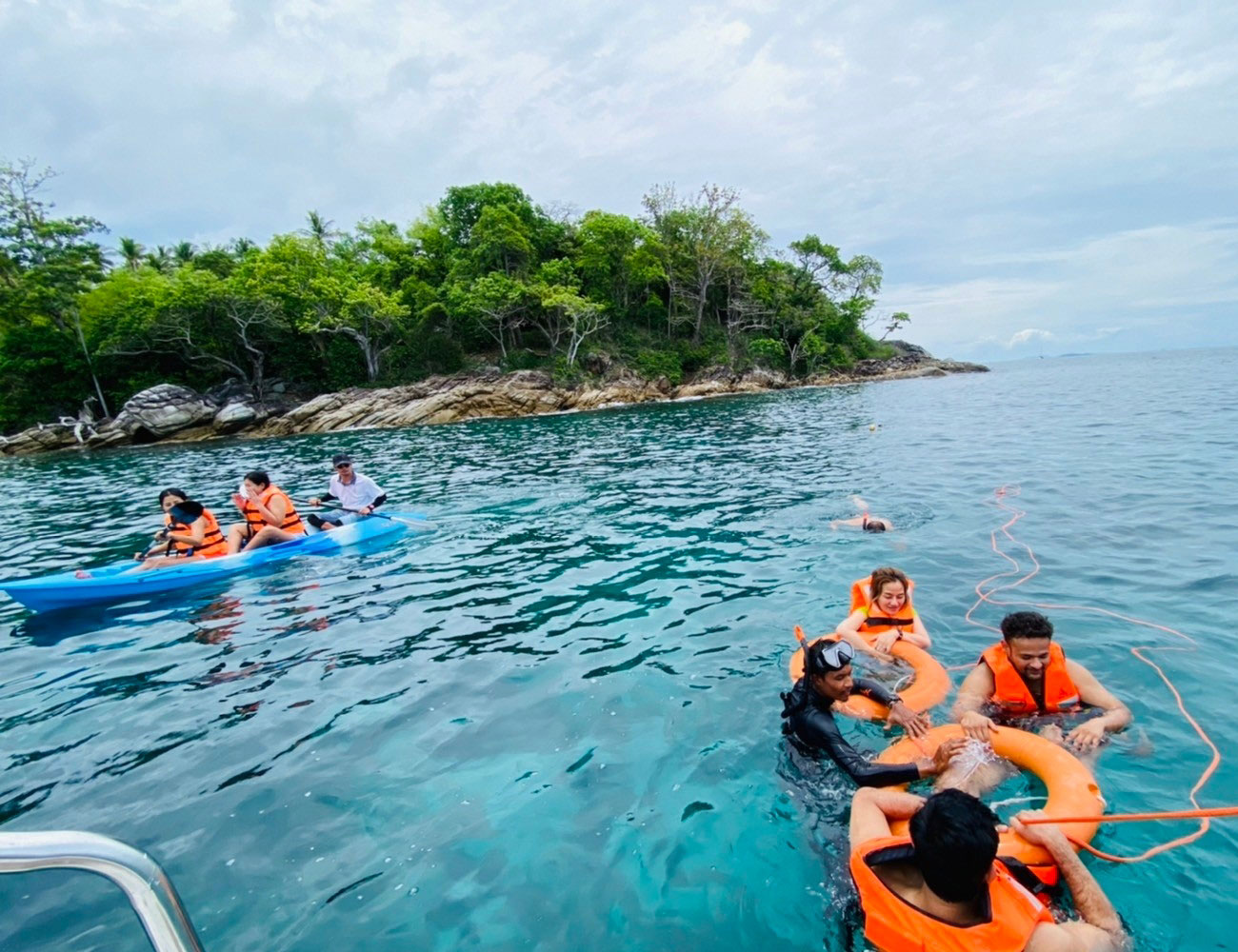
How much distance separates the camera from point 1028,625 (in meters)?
4.55

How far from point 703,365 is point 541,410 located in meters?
15.2

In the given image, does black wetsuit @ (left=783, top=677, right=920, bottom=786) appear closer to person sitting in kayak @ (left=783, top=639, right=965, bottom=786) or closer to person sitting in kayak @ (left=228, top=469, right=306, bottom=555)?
person sitting in kayak @ (left=783, top=639, right=965, bottom=786)

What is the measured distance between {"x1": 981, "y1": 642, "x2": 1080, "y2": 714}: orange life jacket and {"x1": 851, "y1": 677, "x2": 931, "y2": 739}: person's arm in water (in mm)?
714

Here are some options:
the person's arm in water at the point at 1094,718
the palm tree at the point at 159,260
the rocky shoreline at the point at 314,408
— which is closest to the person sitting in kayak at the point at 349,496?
the person's arm in water at the point at 1094,718

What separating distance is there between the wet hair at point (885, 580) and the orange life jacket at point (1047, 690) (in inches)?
46.2

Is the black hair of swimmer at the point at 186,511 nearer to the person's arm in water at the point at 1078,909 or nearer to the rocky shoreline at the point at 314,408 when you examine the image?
the person's arm in water at the point at 1078,909

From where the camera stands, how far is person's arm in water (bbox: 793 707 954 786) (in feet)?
12.8

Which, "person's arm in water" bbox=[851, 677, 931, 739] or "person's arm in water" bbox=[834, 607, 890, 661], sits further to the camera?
"person's arm in water" bbox=[834, 607, 890, 661]

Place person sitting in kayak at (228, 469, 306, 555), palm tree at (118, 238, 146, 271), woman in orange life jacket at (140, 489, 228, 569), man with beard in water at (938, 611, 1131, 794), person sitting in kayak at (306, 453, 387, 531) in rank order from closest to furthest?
man with beard in water at (938, 611, 1131, 794) → woman in orange life jacket at (140, 489, 228, 569) → person sitting in kayak at (228, 469, 306, 555) → person sitting in kayak at (306, 453, 387, 531) → palm tree at (118, 238, 146, 271)

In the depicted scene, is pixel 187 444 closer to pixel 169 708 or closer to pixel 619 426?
pixel 619 426

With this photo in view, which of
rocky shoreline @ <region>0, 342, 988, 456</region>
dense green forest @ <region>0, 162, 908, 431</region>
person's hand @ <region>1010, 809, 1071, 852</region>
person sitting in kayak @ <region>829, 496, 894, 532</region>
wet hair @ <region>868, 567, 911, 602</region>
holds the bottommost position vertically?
person's hand @ <region>1010, 809, 1071, 852</region>

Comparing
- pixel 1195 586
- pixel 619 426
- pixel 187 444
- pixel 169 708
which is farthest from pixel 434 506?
pixel 187 444

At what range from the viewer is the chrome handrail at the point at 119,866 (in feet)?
4.22

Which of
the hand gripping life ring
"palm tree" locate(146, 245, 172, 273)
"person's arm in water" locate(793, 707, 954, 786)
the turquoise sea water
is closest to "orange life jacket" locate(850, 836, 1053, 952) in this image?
the hand gripping life ring
